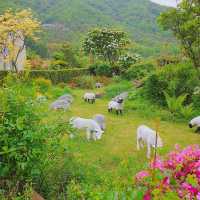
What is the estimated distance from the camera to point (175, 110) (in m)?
11.8

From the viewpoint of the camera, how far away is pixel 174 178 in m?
3.01

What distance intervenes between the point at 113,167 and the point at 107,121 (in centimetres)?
472

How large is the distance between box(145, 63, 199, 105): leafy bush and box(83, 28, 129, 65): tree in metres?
18.1

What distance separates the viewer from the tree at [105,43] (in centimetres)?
3200

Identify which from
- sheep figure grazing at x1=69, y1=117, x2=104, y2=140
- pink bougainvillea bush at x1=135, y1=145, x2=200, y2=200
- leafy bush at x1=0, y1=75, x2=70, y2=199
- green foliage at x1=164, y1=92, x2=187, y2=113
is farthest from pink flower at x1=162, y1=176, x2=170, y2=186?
green foliage at x1=164, y1=92, x2=187, y2=113

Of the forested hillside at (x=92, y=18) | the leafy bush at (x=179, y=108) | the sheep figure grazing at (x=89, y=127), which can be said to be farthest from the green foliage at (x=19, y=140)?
the forested hillside at (x=92, y=18)

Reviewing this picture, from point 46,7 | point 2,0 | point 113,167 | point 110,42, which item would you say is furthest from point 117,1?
point 113,167

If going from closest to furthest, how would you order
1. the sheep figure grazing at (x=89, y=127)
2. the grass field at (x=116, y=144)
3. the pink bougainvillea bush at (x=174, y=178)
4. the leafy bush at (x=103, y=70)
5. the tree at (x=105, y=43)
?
the pink bougainvillea bush at (x=174, y=178) < the grass field at (x=116, y=144) < the sheep figure grazing at (x=89, y=127) < the leafy bush at (x=103, y=70) < the tree at (x=105, y=43)

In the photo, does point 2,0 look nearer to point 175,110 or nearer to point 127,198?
point 175,110

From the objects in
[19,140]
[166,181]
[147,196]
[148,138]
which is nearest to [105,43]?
[148,138]

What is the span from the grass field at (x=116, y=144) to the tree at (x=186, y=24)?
320cm

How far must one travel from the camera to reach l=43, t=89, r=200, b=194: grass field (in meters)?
5.29

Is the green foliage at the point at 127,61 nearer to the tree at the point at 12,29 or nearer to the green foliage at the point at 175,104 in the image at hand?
the tree at the point at 12,29

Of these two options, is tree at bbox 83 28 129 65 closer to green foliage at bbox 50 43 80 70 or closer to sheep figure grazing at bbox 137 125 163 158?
green foliage at bbox 50 43 80 70
